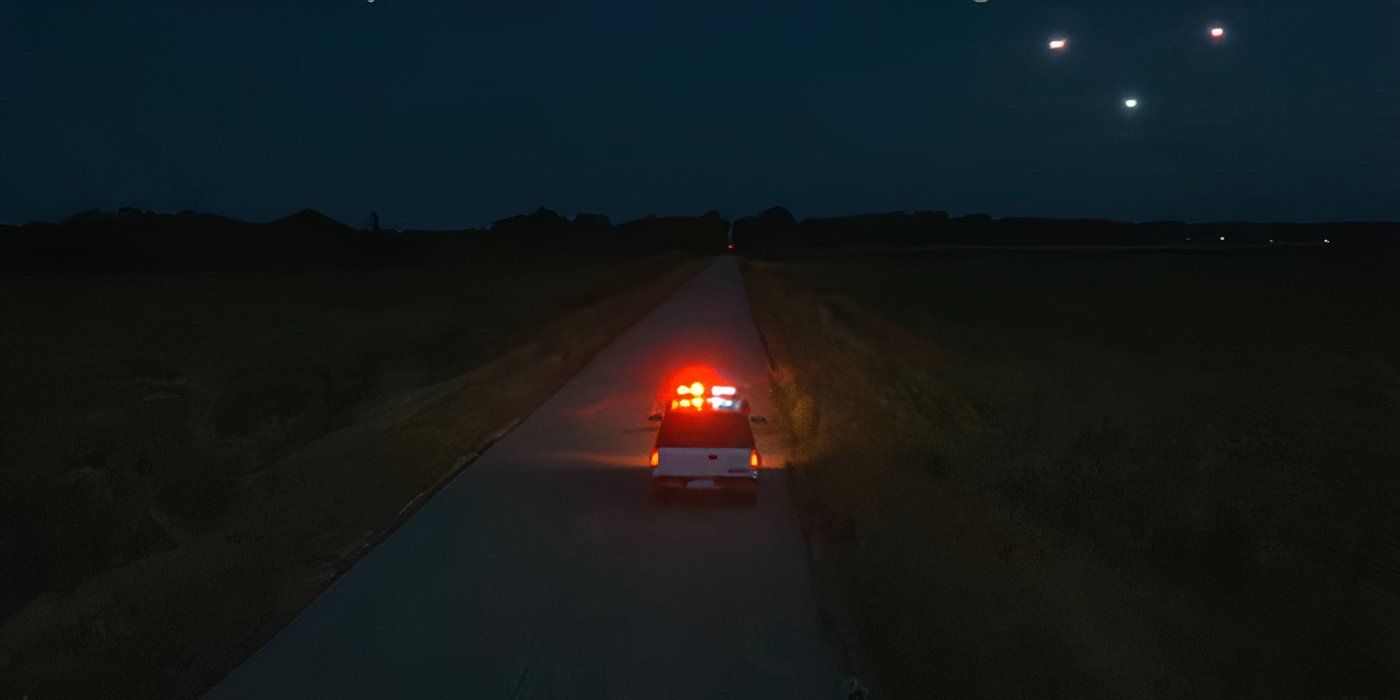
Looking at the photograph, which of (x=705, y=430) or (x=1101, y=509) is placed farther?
(x=705, y=430)

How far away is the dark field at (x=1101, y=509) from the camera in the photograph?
895 centimetres

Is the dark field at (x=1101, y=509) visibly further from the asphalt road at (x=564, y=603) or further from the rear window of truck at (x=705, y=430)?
the rear window of truck at (x=705, y=430)

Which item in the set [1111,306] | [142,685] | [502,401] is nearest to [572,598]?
[142,685]

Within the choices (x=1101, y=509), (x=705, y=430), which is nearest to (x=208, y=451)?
(x=705, y=430)

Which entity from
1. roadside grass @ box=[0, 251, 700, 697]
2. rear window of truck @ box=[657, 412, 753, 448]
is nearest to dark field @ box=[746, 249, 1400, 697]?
rear window of truck @ box=[657, 412, 753, 448]

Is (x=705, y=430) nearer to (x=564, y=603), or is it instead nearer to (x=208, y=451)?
(x=564, y=603)

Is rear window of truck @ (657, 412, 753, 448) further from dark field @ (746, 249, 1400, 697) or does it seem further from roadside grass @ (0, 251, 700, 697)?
roadside grass @ (0, 251, 700, 697)

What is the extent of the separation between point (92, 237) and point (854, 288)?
65.7m

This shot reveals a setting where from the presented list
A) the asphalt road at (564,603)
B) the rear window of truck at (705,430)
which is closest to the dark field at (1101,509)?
the asphalt road at (564,603)

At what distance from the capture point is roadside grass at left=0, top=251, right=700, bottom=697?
10.2 metres

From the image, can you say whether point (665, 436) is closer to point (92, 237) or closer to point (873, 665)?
point (873, 665)

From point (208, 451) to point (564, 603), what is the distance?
1553 centimetres

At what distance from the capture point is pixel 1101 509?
46.2 ft

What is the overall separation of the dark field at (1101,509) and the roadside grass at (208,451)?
552 cm
